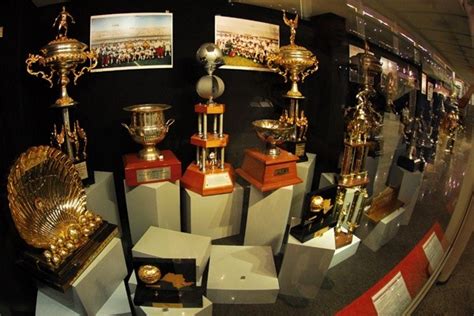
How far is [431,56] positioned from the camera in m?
0.41

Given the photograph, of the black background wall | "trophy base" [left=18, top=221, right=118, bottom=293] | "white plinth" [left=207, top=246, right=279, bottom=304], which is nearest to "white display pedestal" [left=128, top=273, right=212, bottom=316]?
"white plinth" [left=207, top=246, right=279, bottom=304]

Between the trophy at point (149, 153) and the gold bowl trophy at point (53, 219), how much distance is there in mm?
205

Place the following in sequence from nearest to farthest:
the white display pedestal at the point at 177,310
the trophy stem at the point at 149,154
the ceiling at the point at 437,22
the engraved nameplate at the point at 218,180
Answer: the ceiling at the point at 437,22
the white display pedestal at the point at 177,310
the engraved nameplate at the point at 218,180
the trophy stem at the point at 149,154

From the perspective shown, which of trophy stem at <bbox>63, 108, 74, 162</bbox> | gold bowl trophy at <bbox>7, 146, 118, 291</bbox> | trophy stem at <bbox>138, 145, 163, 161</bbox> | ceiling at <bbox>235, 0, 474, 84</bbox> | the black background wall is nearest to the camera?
ceiling at <bbox>235, 0, 474, 84</bbox>

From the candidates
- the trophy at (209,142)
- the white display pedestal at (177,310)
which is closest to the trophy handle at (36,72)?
the trophy at (209,142)

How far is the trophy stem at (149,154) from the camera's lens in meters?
1.04

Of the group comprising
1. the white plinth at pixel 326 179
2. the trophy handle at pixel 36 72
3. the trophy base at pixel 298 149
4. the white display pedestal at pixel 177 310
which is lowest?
the white display pedestal at pixel 177 310

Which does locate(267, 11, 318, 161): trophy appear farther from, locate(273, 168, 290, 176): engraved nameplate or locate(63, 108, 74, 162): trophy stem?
locate(63, 108, 74, 162): trophy stem

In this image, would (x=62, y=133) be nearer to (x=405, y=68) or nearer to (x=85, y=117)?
(x=85, y=117)

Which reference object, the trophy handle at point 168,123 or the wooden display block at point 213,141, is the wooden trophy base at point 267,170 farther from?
the trophy handle at point 168,123

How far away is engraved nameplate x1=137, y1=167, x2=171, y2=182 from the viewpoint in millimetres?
1019

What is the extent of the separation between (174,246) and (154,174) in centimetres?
29

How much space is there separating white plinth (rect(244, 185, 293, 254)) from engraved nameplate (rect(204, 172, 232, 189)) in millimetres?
89

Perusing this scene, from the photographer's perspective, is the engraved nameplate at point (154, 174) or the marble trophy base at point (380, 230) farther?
the engraved nameplate at point (154, 174)
